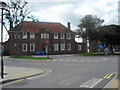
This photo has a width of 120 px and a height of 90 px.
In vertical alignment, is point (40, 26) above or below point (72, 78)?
above

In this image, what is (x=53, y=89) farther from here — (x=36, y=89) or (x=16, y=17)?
(x=16, y=17)

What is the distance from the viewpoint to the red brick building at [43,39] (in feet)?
141

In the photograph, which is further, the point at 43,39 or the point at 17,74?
the point at 43,39

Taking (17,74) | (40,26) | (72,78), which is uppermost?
(40,26)

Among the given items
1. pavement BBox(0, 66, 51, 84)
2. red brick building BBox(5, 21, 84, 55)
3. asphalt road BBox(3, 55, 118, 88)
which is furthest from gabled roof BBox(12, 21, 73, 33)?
pavement BBox(0, 66, 51, 84)

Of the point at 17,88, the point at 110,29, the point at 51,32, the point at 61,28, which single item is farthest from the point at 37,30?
the point at 17,88

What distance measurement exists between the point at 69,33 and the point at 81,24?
4748mm

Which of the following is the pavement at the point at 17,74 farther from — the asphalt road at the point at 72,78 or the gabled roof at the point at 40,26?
the gabled roof at the point at 40,26

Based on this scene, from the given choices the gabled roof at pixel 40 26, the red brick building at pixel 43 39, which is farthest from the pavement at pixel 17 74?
the gabled roof at pixel 40 26

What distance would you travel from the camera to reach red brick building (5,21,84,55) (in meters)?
42.9

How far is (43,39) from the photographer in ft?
151

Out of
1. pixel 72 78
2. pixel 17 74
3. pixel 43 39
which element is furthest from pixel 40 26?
pixel 72 78

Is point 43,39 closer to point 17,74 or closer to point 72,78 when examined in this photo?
point 17,74

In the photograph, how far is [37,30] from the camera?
46.1 m
